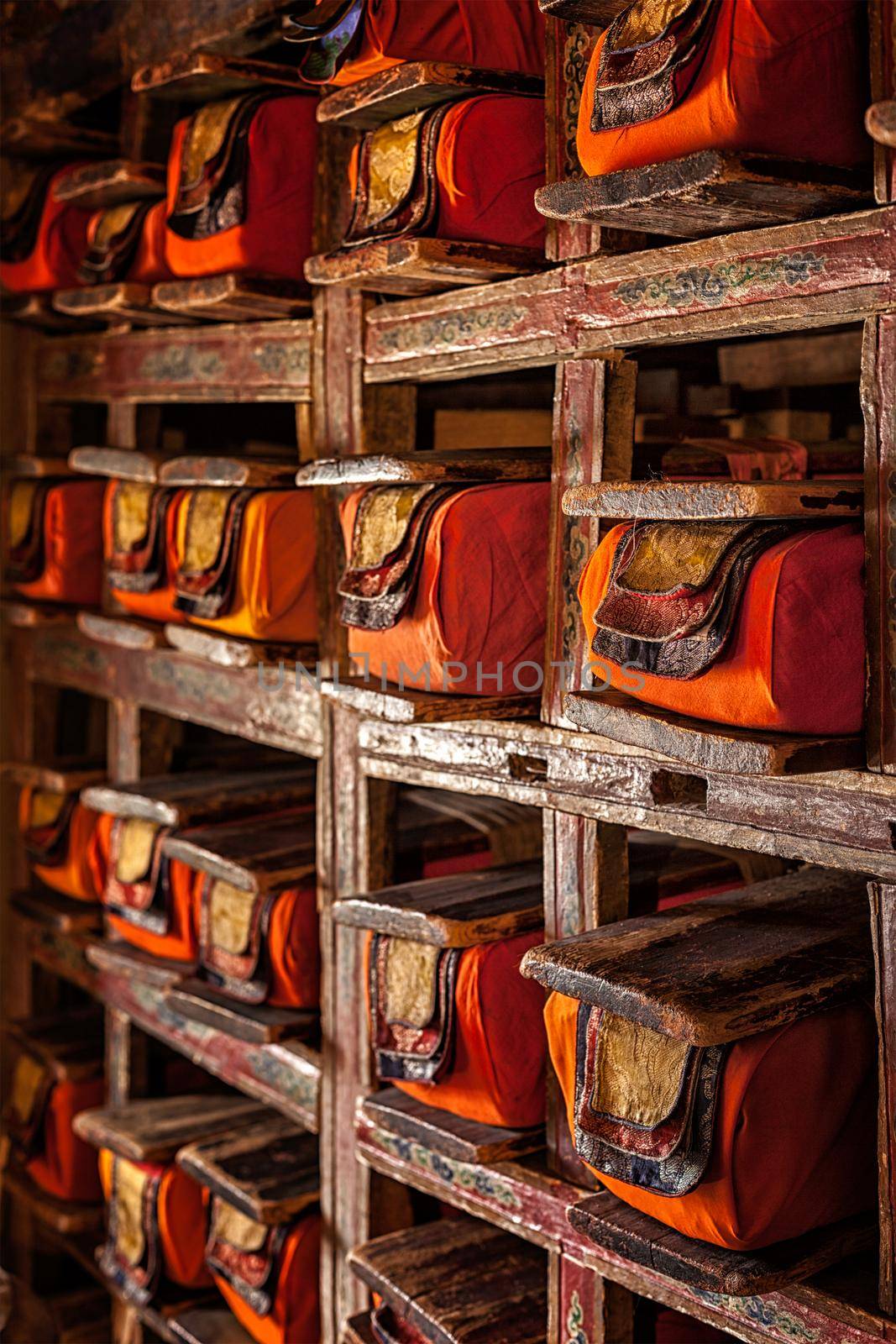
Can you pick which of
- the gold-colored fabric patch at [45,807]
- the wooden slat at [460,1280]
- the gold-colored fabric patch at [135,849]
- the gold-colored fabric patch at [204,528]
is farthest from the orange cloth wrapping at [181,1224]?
the gold-colored fabric patch at [204,528]

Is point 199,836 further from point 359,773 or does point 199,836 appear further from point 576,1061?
point 576,1061

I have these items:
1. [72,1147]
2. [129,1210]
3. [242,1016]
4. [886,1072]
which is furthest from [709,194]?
[72,1147]

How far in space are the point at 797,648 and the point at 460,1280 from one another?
1.67 meters

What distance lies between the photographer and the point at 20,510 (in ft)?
15.2

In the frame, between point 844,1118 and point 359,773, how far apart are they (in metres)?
1.41

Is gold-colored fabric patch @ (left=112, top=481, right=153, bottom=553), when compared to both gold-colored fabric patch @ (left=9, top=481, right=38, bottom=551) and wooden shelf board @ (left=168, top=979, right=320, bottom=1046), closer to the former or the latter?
gold-colored fabric patch @ (left=9, top=481, right=38, bottom=551)

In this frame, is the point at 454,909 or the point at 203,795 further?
the point at 203,795

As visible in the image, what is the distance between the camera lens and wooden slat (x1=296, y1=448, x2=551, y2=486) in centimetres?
285

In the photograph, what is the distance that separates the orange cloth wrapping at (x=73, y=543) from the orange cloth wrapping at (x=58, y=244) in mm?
591

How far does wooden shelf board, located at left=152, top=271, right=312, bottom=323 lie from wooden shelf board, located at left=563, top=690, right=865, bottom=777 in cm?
155

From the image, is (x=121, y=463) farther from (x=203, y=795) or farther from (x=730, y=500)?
(x=730, y=500)

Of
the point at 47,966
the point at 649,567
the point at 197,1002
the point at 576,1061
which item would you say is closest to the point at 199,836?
the point at 197,1002

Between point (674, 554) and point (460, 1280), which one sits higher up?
point (674, 554)

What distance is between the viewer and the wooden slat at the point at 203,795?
156 inches
